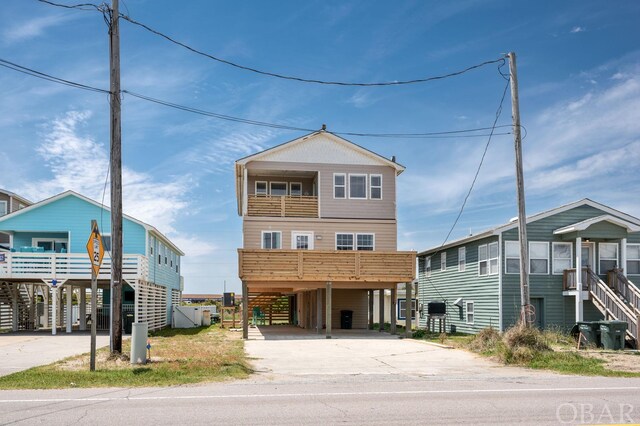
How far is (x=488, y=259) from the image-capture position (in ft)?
90.6

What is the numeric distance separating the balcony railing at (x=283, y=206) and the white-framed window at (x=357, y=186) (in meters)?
1.88

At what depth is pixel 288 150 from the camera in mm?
29938

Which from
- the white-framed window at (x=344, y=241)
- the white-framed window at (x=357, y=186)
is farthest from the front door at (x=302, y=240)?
the white-framed window at (x=357, y=186)

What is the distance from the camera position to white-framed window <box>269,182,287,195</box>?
31.9m

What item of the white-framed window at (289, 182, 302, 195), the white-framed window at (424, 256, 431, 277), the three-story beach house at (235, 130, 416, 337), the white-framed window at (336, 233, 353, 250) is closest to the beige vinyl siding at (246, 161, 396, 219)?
the three-story beach house at (235, 130, 416, 337)

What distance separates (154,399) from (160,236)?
25.0m

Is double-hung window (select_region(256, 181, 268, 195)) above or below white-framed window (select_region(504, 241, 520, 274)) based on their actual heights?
above

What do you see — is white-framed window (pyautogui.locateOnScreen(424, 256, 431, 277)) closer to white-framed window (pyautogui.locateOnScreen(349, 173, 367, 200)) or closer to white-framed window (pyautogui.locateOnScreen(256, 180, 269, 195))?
white-framed window (pyautogui.locateOnScreen(349, 173, 367, 200))

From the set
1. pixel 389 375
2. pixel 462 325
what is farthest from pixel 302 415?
pixel 462 325

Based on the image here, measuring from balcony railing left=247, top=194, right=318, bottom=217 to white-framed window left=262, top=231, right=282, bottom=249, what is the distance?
0.88 meters

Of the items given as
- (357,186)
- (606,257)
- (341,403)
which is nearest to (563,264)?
(606,257)

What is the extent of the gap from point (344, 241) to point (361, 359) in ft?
43.7

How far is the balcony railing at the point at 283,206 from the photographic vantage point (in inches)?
1157

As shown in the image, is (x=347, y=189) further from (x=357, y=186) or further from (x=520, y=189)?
(x=520, y=189)
